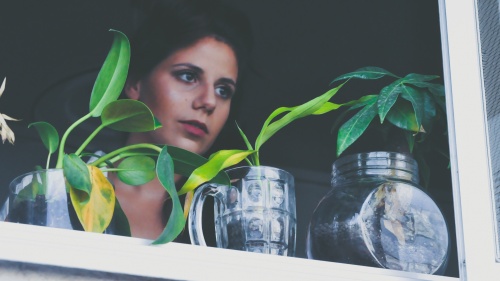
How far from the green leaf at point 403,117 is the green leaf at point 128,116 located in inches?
15.0

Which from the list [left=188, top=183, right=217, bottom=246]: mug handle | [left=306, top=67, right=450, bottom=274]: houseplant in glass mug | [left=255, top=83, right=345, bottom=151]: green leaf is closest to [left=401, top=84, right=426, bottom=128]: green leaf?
[left=306, top=67, right=450, bottom=274]: houseplant in glass mug

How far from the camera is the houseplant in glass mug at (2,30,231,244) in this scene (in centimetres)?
101

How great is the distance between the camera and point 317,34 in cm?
182

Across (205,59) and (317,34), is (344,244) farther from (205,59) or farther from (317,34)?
(317,34)

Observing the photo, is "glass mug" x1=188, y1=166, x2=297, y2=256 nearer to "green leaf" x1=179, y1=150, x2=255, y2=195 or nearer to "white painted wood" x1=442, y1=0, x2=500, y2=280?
"green leaf" x1=179, y1=150, x2=255, y2=195

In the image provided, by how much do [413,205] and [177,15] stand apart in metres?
0.80

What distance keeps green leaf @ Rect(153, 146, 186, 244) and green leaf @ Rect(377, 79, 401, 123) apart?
0.35 m

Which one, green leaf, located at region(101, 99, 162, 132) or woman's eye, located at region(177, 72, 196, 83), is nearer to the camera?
green leaf, located at region(101, 99, 162, 132)

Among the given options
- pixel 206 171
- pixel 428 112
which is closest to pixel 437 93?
pixel 428 112

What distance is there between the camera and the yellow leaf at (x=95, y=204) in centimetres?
101

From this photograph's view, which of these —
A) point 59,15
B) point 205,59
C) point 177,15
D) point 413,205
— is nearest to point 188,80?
point 205,59

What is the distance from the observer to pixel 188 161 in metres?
1.12

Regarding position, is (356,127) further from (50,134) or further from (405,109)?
(50,134)

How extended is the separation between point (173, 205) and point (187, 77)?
0.72 metres
